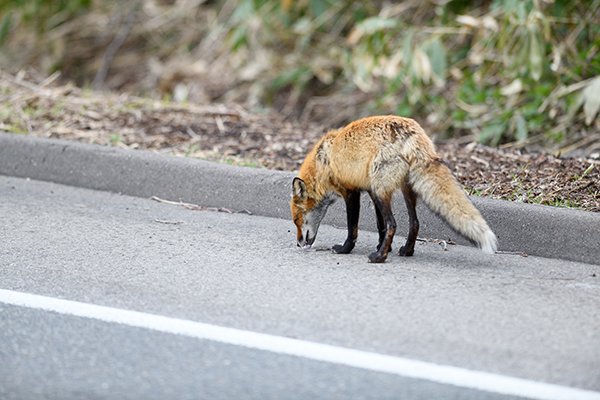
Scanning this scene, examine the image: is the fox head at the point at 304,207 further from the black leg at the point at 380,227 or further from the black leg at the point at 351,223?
the black leg at the point at 380,227

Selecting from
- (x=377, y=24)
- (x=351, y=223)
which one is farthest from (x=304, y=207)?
(x=377, y=24)

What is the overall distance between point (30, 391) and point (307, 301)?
1.41 meters

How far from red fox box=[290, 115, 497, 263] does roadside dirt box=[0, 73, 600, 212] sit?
888 millimetres

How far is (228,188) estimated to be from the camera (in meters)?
6.52

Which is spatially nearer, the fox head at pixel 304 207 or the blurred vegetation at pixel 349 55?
the fox head at pixel 304 207

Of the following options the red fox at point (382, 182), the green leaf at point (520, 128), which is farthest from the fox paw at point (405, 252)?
the green leaf at point (520, 128)

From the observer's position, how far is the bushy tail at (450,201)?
4922 mm

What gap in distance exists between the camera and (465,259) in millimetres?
5316

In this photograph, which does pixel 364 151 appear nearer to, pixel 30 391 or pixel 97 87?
pixel 30 391

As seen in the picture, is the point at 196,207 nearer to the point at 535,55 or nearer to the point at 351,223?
the point at 351,223

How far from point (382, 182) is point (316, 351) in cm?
166

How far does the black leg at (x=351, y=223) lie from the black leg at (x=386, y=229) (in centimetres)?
23

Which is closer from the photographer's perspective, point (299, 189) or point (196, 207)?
point (299, 189)

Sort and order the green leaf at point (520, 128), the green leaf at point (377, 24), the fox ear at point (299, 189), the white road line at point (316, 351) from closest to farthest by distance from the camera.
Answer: the white road line at point (316, 351) → the fox ear at point (299, 189) → the green leaf at point (520, 128) → the green leaf at point (377, 24)
